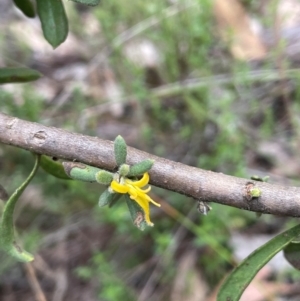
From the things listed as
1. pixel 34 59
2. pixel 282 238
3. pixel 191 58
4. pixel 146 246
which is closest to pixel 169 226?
pixel 146 246

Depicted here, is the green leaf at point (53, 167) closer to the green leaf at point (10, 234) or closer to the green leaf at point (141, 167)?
the green leaf at point (10, 234)

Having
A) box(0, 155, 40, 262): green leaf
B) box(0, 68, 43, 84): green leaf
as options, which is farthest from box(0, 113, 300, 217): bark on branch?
box(0, 68, 43, 84): green leaf

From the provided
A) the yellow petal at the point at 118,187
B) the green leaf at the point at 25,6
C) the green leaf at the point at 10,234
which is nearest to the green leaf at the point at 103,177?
the yellow petal at the point at 118,187

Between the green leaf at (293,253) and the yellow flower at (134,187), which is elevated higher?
the green leaf at (293,253)

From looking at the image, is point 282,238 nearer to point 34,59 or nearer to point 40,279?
point 40,279

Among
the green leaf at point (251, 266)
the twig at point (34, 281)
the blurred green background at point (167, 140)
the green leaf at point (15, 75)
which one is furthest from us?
the blurred green background at point (167, 140)

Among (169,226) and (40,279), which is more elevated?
(169,226)

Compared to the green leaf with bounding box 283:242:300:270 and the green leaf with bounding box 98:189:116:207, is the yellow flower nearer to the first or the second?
the green leaf with bounding box 98:189:116:207
